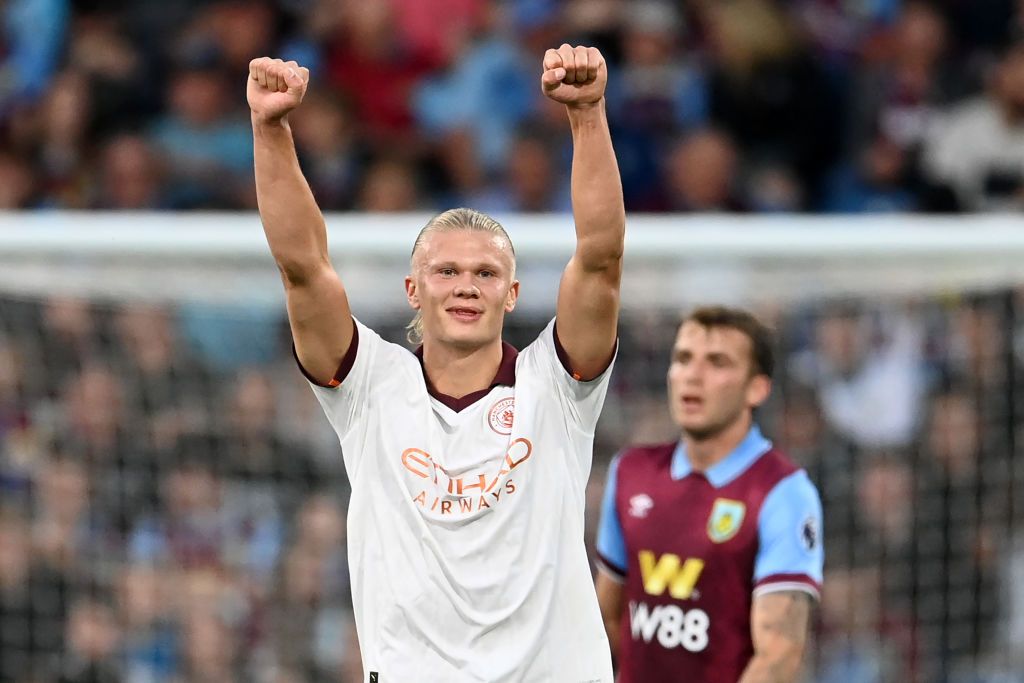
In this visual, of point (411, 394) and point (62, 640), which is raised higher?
point (411, 394)

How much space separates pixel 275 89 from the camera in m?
3.70

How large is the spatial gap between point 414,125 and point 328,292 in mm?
5257

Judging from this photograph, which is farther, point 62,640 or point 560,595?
point 62,640

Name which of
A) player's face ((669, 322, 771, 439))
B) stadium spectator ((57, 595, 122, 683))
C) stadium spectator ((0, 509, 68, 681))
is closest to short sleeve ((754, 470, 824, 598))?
player's face ((669, 322, 771, 439))

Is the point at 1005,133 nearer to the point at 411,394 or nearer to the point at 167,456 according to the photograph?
the point at 167,456

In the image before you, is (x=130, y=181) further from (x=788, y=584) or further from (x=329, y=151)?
(x=788, y=584)

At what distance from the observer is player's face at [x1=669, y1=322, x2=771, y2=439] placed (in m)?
5.13

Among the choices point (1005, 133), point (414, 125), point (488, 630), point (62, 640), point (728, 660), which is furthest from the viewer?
point (414, 125)

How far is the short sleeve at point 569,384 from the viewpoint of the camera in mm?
3781

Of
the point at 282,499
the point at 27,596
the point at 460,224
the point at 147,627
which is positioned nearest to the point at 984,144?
the point at 282,499

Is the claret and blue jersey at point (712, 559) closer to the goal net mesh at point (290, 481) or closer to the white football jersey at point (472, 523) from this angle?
the white football jersey at point (472, 523)

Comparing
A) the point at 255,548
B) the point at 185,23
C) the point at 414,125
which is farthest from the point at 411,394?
the point at 185,23

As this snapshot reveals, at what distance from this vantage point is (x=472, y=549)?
366cm

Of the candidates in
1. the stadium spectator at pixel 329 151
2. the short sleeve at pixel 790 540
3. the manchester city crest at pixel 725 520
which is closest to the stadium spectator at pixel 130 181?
the stadium spectator at pixel 329 151
